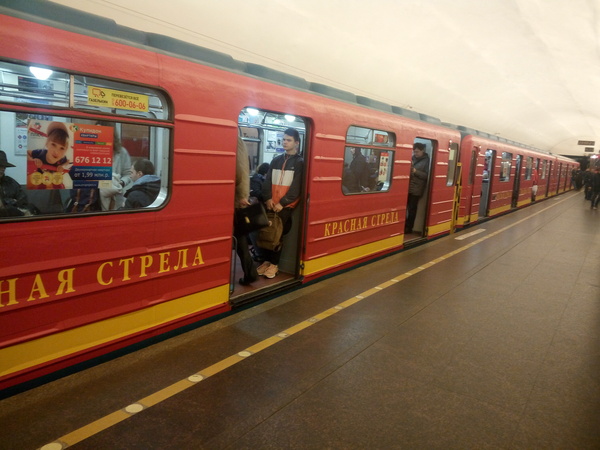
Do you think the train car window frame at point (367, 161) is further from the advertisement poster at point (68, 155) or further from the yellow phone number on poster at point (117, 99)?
the advertisement poster at point (68, 155)

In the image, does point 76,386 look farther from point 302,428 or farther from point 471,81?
point 471,81

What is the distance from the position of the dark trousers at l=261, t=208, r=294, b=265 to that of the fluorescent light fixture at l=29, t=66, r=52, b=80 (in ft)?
9.42

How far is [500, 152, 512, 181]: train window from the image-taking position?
43.4 feet

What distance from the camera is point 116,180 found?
3301mm

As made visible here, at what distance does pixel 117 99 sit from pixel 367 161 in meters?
4.01

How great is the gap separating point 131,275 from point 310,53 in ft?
18.4

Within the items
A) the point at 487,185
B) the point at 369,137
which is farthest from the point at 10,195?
the point at 487,185

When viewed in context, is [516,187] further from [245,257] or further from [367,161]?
[245,257]

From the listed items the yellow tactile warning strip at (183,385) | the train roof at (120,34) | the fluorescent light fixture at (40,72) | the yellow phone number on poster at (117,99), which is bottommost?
the yellow tactile warning strip at (183,385)

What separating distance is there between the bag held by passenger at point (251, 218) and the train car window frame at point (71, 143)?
1.20 metres

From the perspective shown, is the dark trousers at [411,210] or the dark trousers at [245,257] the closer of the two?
the dark trousers at [245,257]

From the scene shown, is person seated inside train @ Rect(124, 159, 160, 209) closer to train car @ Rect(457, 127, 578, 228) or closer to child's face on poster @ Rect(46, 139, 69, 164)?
→ child's face on poster @ Rect(46, 139, 69, 164)

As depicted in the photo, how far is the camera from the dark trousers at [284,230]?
17.1ft

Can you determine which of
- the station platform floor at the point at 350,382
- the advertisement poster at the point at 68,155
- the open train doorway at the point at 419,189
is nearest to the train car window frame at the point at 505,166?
the open train doorway at the point at 419,189
